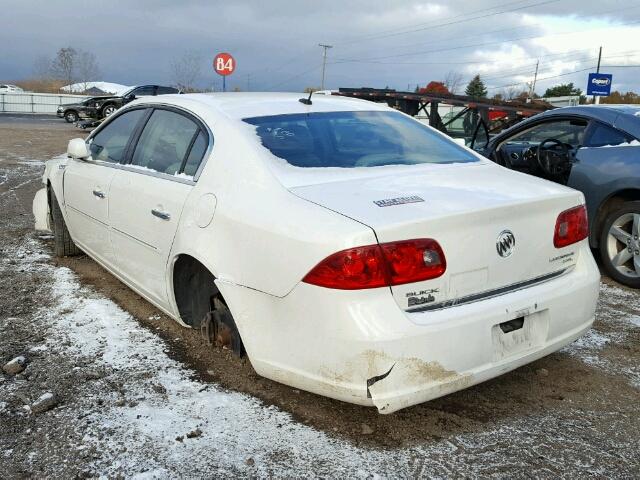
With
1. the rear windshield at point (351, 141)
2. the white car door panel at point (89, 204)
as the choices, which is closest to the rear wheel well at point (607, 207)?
the rear windshield at point (351, 141)

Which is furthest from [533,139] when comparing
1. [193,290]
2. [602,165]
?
[193,290]

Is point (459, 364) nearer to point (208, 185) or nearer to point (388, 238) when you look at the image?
point (388, 238)

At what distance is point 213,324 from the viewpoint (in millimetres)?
3145

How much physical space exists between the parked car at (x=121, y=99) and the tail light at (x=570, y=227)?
59.9 ft

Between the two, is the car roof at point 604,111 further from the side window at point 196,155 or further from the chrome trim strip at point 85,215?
the chrome trim strip at point 85,215

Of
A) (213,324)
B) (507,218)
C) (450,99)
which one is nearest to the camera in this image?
(507,218)

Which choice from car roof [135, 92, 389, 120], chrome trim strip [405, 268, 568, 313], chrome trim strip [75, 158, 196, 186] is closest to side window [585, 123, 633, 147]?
car roof [135, 92, 389, 120]

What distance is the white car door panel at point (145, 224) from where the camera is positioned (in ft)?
10.7

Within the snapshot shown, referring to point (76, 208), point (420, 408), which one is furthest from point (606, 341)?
point (76, 208)

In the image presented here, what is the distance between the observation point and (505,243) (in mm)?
2627

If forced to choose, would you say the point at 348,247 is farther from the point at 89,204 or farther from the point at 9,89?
the point at 9,89

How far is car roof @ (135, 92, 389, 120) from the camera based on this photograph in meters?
3.40

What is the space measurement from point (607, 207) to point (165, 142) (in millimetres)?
3757

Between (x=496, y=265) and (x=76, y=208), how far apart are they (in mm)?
3399
